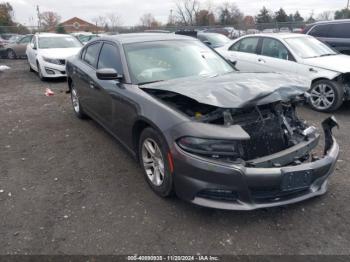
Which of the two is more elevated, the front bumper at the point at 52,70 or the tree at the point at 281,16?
the tree at the point at 281,16

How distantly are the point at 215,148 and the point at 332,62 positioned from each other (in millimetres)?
4997

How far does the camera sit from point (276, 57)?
Answer: 7.25m

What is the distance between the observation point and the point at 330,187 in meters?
3.52

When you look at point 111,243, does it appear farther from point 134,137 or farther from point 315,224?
point 315,224

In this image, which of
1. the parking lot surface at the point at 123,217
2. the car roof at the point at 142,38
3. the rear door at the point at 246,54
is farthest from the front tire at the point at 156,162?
the rear door at the point at 246,54

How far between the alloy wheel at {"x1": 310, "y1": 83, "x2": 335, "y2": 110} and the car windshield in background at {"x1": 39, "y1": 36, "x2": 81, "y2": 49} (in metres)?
8.06

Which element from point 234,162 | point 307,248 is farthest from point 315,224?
point 234,162

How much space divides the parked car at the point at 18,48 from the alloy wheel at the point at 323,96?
54.3ft

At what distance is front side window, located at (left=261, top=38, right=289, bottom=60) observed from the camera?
23.2 feet

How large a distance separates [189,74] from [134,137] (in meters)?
1.05

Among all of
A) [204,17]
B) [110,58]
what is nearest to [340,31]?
[110,58]

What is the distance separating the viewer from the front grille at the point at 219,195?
8.94 ft

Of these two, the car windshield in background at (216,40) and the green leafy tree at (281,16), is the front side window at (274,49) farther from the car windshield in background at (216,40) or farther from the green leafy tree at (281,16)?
the green leafy tree at (281,16)

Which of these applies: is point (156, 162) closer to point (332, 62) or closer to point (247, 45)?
point (332, 62)
